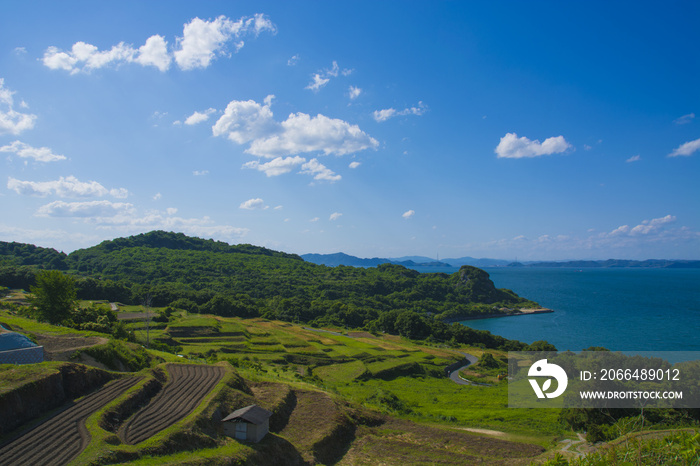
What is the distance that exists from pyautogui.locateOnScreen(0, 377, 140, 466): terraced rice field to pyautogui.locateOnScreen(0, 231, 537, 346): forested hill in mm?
63272

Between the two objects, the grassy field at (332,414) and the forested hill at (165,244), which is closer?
the grassy field at (332,414)

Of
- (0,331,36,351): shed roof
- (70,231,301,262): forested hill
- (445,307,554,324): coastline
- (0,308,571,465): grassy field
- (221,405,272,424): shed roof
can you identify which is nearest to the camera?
(0,308,571,465): grassy field

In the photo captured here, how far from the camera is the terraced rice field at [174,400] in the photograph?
17.8m

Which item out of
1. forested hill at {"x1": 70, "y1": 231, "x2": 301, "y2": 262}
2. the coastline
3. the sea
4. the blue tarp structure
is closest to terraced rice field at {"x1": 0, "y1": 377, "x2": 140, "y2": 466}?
the blue tarp structure

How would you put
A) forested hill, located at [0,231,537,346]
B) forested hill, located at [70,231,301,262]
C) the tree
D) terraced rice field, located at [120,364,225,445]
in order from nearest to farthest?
terraced rice field, located at [120,364,225,445]
the tree
forested hill, located at [0,231,537,346]
forested hill, located at [70,231,301,262]

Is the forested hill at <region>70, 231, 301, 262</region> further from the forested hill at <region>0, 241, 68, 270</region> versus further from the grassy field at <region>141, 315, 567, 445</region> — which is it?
the grassy field at <region>141, 315, 567, 445</region>

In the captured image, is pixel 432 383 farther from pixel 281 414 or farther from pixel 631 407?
pixel 281 414

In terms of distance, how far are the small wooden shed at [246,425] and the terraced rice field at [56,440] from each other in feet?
19.8

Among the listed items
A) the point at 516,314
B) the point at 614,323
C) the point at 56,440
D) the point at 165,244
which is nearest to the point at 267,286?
the point at 165,244

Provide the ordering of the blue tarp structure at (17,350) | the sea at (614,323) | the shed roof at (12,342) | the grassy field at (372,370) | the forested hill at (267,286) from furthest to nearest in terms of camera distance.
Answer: the forested hill at (267,286)
the sea at (614,323)
the grassy field at (372,370)
the shed roof at (12,342)
the blue tarp structure at (17,350)

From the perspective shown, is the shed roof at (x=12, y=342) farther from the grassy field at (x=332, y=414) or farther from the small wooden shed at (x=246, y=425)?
the small wooden shed at (x=246, y=425)

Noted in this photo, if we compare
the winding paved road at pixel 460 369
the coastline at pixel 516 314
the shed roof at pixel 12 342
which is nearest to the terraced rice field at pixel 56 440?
the shed roof at pixel 12 342

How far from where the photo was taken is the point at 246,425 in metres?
18.8

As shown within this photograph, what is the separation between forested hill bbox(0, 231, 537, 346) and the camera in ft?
269
